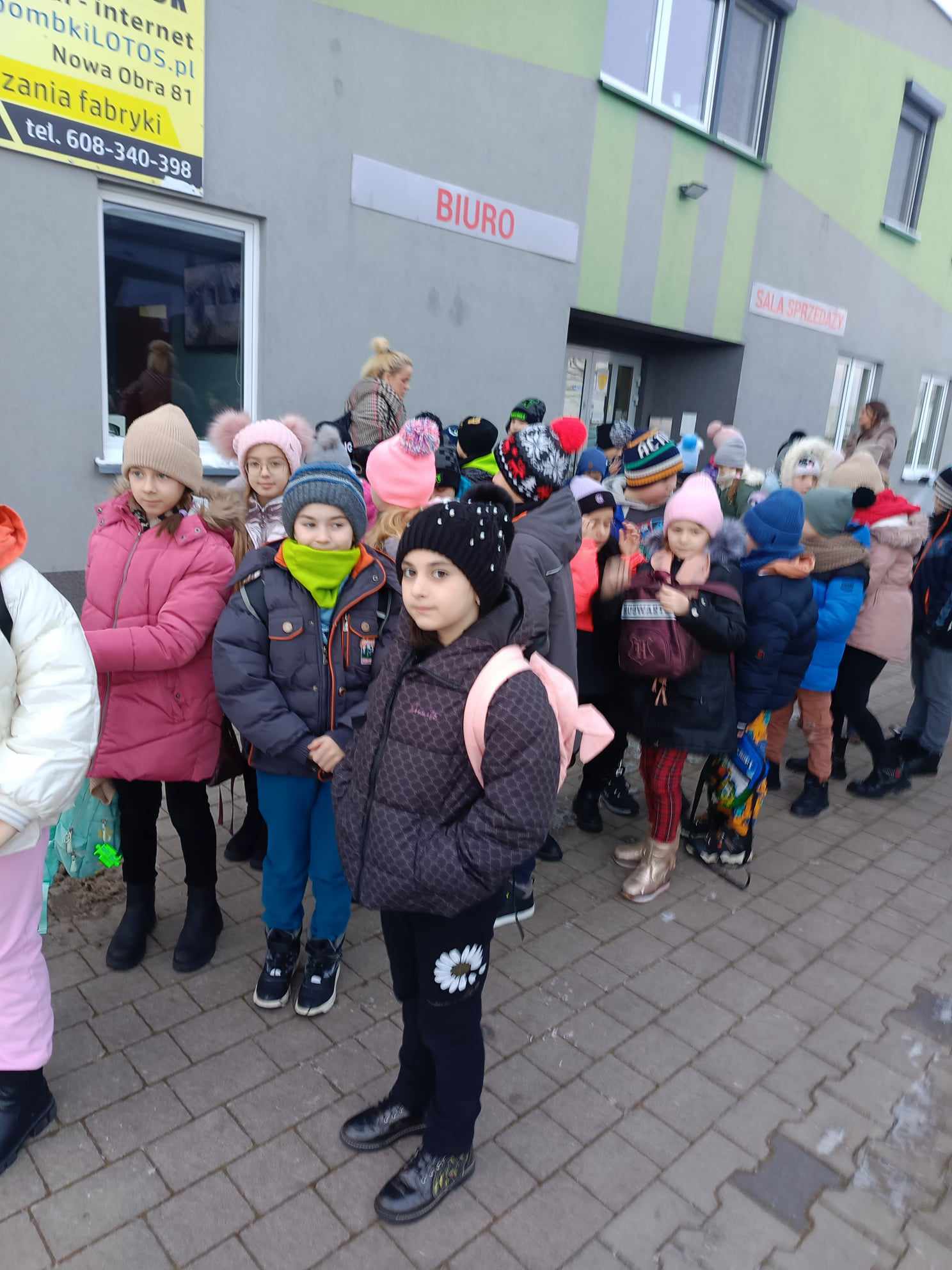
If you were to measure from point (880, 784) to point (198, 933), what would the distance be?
4020 millimetres

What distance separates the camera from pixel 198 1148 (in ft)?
7.48

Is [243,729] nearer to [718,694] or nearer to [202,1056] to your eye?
[202,1056]

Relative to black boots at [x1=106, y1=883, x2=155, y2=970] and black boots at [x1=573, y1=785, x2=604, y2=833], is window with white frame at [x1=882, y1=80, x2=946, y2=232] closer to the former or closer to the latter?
black boots at [x1=573, y1=785, x2=604, y2=833]

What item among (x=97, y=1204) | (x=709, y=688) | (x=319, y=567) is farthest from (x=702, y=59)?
(x=97, y=1204)

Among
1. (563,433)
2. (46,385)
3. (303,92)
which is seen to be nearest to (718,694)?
(563,433)

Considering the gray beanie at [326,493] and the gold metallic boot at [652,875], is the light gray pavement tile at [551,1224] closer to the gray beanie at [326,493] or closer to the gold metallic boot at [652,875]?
the gold metallic boot at [652,875]

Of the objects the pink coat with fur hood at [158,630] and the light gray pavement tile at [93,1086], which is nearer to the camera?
the light gray pavement tile at [93,1086]

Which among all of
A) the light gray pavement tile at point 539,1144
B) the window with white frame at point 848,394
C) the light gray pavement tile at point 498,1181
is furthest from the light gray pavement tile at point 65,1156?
the window with white frame at point 848,394

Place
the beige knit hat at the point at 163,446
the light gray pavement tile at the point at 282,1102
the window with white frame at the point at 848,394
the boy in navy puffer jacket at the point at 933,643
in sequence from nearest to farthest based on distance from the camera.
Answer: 1. the light gray pavement tile at the point at 282,1102
2. the beige knit hat at the point at 163,446
3. the boy in navy puffer jacket at the point at 933,643
4. the window with white frame at the point at 848,394

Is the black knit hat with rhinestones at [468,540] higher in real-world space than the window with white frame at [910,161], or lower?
lower

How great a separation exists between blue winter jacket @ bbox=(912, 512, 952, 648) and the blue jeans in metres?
3.82

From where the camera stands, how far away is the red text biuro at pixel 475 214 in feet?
21.7

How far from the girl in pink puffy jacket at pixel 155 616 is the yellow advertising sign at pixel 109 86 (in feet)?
10.5

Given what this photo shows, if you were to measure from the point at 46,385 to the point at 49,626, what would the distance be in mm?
3760
